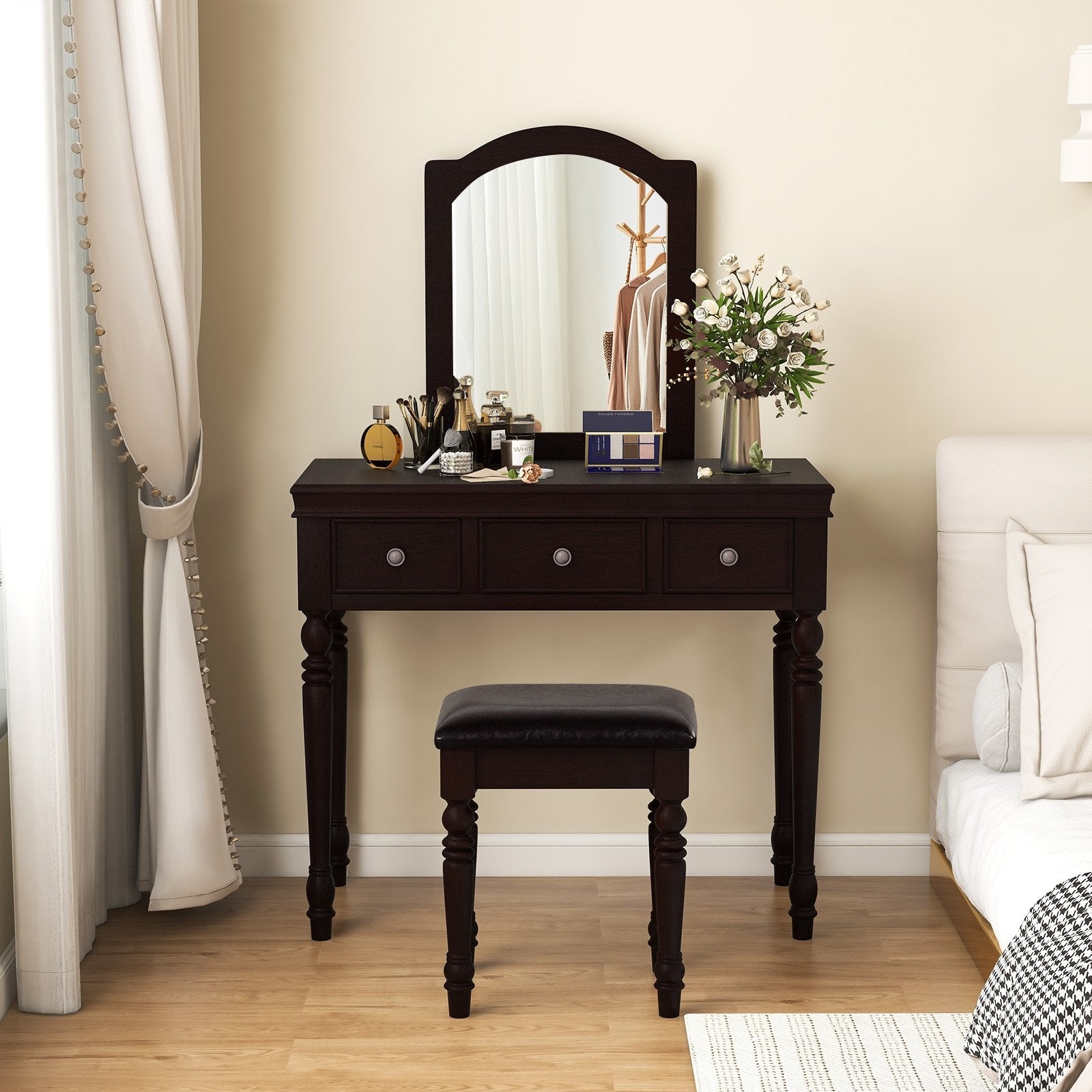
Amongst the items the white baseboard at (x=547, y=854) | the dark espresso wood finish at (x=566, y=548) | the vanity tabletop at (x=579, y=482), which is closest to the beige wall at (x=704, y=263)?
the white baseboard at (x=547, y=854)

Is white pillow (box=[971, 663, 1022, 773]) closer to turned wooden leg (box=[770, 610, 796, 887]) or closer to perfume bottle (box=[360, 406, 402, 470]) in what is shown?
turned wooden leg (box=[770, 610, 796, 887])

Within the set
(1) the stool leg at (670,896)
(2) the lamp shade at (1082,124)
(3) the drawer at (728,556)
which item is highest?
(2) the lamp shade at (1082,124)

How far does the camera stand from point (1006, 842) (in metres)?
2.27

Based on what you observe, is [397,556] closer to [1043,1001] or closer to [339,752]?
[339,752]

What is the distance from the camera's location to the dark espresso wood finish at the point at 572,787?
7.41 feet

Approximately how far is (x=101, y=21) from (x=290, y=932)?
6.31ft

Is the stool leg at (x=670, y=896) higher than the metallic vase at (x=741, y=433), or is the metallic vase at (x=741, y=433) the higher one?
the metallic vase at (x=741, y=433)

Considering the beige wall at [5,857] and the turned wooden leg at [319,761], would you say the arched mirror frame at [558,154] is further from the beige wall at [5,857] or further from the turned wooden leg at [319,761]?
the beige wall at [5,857]

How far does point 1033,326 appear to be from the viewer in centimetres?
287

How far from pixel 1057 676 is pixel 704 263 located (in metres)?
1.21

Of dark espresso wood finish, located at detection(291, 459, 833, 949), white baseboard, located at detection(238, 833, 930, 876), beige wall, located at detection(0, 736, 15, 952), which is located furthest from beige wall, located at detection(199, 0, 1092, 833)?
beige wall, located at detection(0, 736, 15, 952)

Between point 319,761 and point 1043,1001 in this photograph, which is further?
point 319,761

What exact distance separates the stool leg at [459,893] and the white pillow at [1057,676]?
106 cm

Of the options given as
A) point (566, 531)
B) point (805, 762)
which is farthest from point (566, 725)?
point (805, 762)
